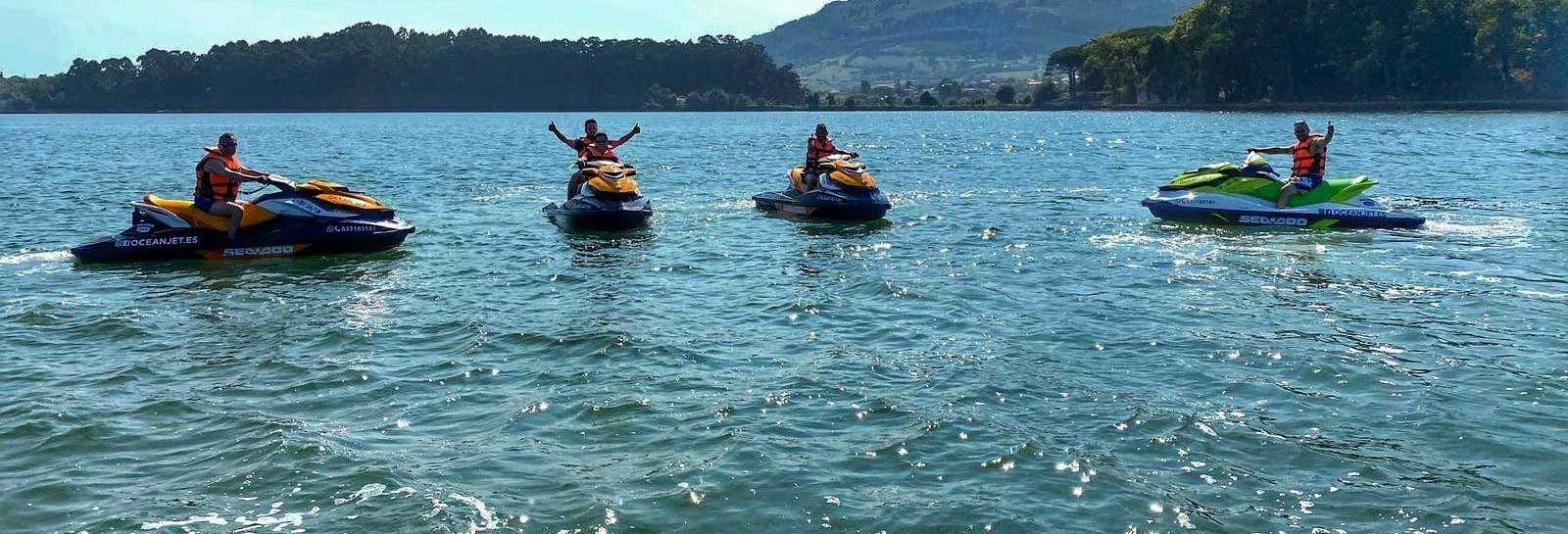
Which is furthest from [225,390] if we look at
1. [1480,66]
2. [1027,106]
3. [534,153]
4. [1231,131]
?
[1027,106]

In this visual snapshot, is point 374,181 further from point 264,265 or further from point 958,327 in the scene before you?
point 958,327

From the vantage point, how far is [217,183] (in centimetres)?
1817

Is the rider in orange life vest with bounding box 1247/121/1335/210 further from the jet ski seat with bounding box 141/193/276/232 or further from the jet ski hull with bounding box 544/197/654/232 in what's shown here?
the jet ski seat with bounding box 141/193/276/232

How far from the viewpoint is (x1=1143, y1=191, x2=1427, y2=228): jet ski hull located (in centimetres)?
2128

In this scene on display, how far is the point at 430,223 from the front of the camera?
80.9 ft

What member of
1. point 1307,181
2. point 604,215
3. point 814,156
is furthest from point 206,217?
point 1307,181

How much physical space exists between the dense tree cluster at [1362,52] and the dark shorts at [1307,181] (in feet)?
362

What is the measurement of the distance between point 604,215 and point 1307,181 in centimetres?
1138

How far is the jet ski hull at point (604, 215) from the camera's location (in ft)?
70.6

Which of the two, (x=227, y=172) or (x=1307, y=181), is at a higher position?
(x=227, y=172)

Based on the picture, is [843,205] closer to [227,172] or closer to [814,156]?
[814,156]

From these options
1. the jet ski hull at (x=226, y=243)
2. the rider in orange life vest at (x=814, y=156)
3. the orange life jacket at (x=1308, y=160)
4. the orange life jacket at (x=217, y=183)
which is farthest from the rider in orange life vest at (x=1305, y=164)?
the orange life jacket at (x=217, y=183)

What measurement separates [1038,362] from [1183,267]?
644 centimetres

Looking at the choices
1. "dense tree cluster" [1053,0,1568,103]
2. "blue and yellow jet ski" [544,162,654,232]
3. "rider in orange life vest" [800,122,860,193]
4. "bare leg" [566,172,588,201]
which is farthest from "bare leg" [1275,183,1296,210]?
"dense tree cluster" [1053,0,1568,103]
